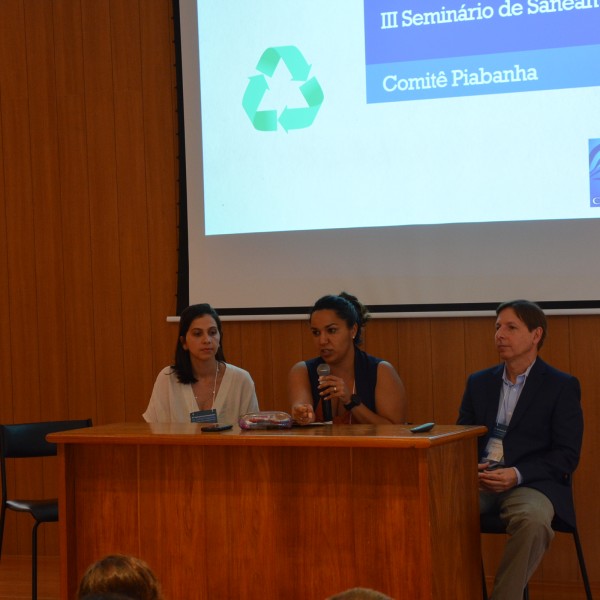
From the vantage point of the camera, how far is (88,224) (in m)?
4.76

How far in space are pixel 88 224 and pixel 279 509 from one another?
244cm

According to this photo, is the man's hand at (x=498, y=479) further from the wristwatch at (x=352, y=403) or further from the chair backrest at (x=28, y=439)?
the chair backrest at (x=28, y=439)

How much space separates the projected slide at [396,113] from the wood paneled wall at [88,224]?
327 millimetres

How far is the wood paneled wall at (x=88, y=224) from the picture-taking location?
183 inches

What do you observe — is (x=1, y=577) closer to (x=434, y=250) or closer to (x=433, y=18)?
(x=434, y=250)

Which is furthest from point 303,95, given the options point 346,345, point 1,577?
point 1,577

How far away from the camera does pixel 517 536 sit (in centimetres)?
309

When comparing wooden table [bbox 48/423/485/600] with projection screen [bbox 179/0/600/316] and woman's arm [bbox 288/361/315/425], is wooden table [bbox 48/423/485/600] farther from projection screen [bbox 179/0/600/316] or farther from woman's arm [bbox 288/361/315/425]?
projection screen [bbox 179/0/600/316]

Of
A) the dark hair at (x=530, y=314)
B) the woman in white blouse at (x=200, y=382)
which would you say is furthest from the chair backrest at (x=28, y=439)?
the dark hair at (x=530, y=314)

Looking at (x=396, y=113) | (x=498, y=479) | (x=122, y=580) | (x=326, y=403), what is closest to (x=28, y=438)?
(x=326, y=403)

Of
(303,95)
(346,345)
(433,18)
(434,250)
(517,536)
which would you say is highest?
(433,18)

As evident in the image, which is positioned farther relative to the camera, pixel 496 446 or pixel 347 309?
pixel 347 309

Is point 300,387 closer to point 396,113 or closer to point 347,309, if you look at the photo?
point 347,309

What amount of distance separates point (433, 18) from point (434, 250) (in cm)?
105
